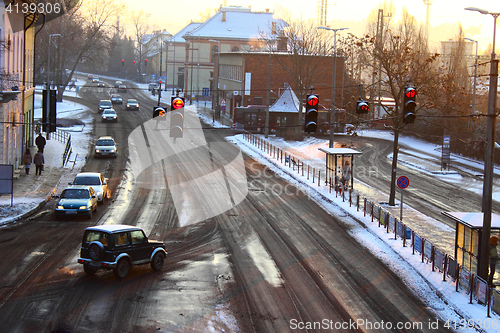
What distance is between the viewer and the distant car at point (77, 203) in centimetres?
2220

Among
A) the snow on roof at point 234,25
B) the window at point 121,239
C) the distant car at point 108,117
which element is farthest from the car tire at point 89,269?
the snow on roof at point 234,25

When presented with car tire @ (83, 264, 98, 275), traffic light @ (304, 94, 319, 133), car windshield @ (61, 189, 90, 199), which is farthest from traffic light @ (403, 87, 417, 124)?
car windshield @ (61, 189, 90, 199)

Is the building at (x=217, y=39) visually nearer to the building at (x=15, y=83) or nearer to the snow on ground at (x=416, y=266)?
the building at (x=15, y=83)

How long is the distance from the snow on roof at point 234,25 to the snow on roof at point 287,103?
39.1 metres

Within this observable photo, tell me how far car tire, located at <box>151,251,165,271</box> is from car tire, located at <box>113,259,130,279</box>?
850 millimetres

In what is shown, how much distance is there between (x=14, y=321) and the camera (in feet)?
38.5

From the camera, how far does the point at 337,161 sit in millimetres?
30938

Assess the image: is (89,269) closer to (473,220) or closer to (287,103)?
(473,220)

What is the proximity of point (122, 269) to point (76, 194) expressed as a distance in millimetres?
8903

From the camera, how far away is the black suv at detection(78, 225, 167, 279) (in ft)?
48.9

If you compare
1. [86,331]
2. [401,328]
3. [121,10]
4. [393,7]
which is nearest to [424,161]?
[401,328]

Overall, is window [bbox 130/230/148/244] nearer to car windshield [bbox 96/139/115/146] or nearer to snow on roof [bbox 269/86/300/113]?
car windshield [bbox 96/139/115/146]

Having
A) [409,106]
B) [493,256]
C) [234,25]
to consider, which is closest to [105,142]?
[409,106]

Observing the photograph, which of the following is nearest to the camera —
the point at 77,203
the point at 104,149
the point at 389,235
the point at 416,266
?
the point at 416,266
